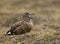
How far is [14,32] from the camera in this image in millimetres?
14312

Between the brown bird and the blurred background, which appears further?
the blurred background

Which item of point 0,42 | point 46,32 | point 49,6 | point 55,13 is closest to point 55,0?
point 49,6

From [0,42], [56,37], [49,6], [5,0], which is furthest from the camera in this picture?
[5,0]

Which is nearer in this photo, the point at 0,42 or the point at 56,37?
the point at 0,42

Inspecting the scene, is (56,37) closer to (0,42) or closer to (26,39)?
(26,39)

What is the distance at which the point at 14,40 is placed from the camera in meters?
13.4

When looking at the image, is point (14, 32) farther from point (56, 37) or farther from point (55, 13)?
point (55, 13)

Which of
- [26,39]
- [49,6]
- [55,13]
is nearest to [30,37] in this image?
[26,39]

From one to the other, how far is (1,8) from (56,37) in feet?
39.2

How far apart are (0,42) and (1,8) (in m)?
12.5

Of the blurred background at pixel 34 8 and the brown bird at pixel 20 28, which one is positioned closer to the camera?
the brown bird at pixel 20 28

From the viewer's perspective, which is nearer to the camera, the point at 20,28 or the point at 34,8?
the point at 20,28

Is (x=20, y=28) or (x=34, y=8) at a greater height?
(x=20, y=28)

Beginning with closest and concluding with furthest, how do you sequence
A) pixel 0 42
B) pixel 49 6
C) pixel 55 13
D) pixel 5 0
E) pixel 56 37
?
1. pixel 0 42
2. pixel 56 37
3. pixel 55 13
4. pixel 49 6
5. pixel 5 0
